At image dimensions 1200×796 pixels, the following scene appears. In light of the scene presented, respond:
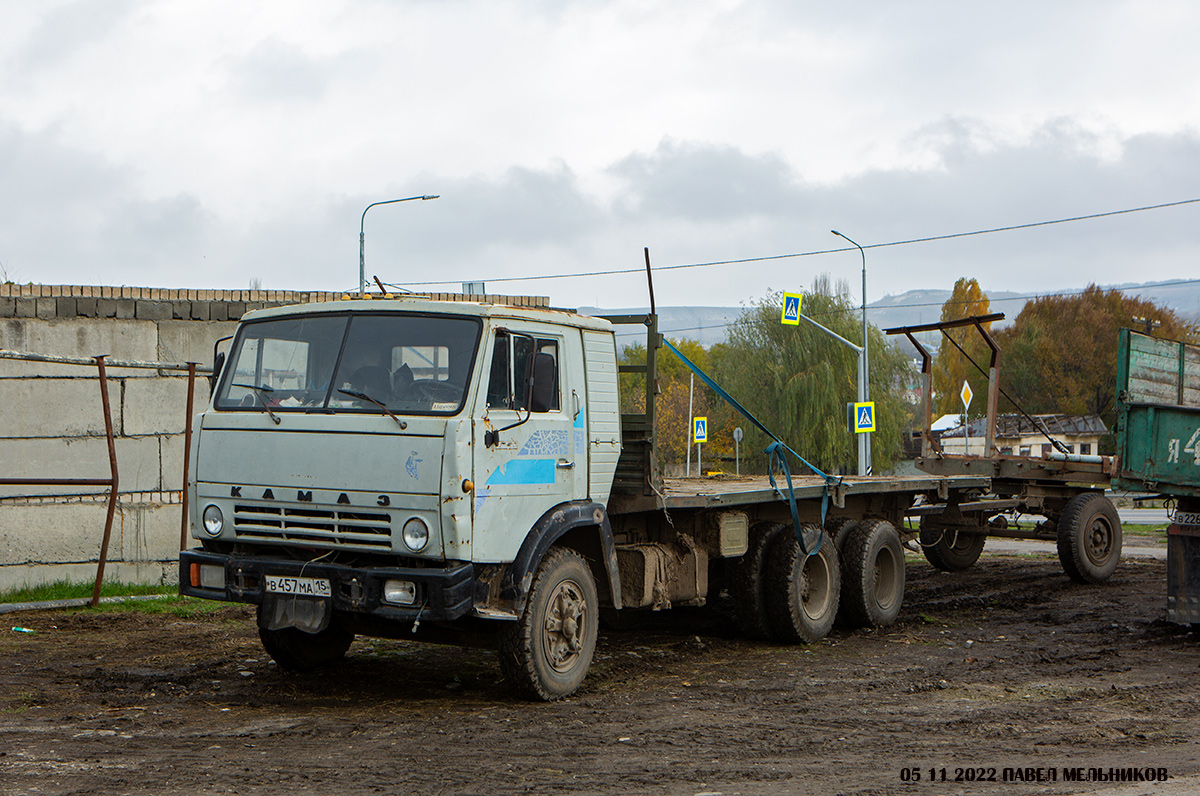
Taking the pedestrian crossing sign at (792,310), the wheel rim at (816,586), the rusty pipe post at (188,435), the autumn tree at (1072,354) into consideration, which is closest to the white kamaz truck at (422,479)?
the wheel rim at (816,586)

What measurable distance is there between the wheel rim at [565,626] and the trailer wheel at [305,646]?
4.91ft

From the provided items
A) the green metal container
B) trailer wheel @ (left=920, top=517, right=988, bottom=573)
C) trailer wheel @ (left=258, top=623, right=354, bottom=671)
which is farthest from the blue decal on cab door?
trailer wheel @ (left=920, top=517, right=988, bottom=573)

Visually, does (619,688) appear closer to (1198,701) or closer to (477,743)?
(477,743)

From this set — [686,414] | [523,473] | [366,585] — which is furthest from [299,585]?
[686,414]

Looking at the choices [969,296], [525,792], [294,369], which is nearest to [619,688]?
[525,792]

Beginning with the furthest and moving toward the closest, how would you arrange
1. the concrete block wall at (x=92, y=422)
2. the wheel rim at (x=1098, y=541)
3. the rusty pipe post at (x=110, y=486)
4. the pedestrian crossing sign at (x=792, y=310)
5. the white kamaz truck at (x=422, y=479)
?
the pedestrian crossing sign at (x=792, y=310) → the wheel rim at (x=1098, y=541) → the concrete block wall at (x=92, y=422) → the rusty pipe post at (x=110, y=486) → the white kamaz truck at (x=422, y=479)

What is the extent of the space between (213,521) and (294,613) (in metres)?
Answer: 0.82

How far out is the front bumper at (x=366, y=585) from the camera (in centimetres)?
644

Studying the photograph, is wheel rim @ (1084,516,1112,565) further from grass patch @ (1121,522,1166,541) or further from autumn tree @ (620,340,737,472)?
autumn tree @ (620,340,737,472)

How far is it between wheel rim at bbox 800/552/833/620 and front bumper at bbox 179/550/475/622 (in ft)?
13.9

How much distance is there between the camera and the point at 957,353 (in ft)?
219

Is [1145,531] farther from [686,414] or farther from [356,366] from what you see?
[686,414]

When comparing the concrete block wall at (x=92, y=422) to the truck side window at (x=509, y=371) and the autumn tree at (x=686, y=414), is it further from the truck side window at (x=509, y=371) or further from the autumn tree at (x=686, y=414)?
the autumn tree at (x=686, y=414)

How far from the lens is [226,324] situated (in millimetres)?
12297
